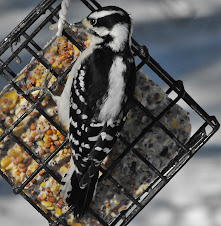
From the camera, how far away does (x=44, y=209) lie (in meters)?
4.16

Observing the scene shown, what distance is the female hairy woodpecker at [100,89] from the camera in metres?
3.81

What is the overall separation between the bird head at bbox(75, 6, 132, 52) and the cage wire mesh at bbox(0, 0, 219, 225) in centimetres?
17

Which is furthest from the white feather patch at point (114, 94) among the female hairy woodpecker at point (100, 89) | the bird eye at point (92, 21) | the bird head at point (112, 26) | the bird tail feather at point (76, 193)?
the bird tail feather at point (76, 193)

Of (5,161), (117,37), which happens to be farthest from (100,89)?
(5,161)

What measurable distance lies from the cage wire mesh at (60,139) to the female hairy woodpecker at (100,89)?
0.17 m

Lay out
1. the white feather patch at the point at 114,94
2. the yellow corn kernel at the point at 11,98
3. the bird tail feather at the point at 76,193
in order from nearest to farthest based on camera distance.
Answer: the white feather patch at the point at 114,94 < the bird tail feather at the point at 76,193 < the yellow corn kernel at the point at 11,98

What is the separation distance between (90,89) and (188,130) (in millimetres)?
639

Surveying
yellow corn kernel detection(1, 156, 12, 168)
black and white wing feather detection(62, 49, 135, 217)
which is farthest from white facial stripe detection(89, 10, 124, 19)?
yellow corn kernel detection(1, 156, 12, 168)

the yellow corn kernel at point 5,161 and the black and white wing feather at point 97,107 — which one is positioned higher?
the black and white wing feather at point 97,107

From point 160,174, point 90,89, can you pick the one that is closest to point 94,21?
point 90,89

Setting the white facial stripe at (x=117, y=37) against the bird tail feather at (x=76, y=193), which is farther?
the bird tail feather at (x=76, y=193)

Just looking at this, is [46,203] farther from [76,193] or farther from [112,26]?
[112,26]

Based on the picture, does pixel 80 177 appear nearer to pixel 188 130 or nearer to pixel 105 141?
pixel 105 141

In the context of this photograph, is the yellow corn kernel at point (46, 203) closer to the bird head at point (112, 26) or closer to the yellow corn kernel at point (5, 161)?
the yellow corn kernel at point (5, 161)
